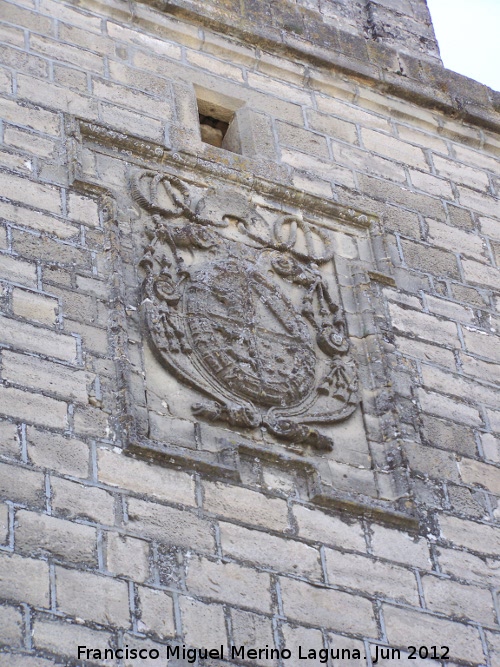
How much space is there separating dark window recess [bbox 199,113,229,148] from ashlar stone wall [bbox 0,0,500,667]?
0.04 m

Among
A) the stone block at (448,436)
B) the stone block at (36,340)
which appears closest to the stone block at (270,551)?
the stone block at (36,340)

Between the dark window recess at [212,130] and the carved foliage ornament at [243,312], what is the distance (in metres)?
0.73

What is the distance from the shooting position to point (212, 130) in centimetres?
825

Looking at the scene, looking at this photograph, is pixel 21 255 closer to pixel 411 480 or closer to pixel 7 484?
pixel 7 484

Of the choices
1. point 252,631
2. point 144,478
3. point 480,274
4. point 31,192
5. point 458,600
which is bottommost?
point 252,631

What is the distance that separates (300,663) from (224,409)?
1.20 metres

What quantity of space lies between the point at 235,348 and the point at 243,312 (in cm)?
24

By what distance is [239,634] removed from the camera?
5793mm

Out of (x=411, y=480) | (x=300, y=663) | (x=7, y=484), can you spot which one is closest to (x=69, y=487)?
(x=7, y=484)

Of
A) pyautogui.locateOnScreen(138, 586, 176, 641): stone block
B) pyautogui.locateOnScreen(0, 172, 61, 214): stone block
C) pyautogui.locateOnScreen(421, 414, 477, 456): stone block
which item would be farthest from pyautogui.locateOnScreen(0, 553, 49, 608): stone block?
pyautogui.locateOnScreen(421, 414, 477, 456): stone block

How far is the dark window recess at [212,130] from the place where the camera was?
27.0ft

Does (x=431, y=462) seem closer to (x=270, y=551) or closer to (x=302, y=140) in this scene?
(x=270, y=551)

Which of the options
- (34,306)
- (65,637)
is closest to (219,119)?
(34,306)

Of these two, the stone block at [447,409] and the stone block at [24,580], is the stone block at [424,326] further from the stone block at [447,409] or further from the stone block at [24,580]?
the stone block at [24,580]
